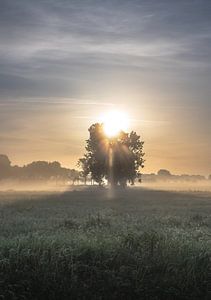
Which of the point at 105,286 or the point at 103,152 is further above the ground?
the point at 103,152

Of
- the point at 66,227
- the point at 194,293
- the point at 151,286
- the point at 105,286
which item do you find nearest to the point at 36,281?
the point at 105,286

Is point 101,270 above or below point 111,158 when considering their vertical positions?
below

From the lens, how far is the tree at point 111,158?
107750 mm

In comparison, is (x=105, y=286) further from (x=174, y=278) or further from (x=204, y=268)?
(x=204, y=268)

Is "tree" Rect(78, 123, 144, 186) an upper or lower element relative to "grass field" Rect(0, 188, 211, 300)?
upper

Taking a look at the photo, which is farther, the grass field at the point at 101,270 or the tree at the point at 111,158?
the tree at the point at 111,158

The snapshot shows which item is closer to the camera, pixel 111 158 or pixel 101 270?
pixel 101 270

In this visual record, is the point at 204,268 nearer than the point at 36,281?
No

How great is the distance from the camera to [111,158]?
10831cm

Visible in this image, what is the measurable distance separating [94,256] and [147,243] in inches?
76.6

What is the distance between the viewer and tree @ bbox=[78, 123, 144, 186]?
10775 cm

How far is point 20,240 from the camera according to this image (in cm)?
1548

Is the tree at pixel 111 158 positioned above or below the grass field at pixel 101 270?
above

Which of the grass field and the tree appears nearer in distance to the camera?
the grass field
